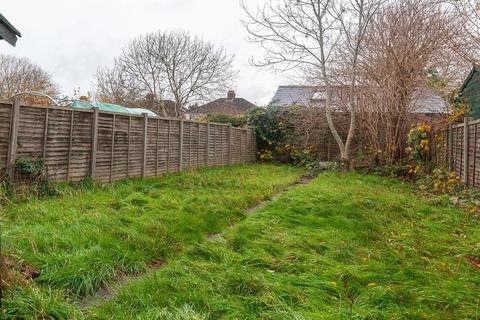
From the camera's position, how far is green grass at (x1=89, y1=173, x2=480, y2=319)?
2424mm

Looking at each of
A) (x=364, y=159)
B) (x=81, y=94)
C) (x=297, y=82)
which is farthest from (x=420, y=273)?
(x=81, y=94)

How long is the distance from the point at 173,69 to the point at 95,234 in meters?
20.7

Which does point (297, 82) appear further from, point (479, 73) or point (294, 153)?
point (479, 73)

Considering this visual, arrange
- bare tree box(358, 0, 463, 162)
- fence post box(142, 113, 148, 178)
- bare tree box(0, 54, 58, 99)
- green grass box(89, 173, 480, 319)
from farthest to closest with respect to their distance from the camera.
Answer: bare tree box(0, 54, 58, 99)
bare tree box(358, 0, 463, 162)
fence post box(142, 113, 148, 178)
green grass box(89, 173, 480, 319)

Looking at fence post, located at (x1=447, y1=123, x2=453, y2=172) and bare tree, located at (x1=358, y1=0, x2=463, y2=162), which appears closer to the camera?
fence post, located at (x1=447, y1=123, x2=453, y2=172)

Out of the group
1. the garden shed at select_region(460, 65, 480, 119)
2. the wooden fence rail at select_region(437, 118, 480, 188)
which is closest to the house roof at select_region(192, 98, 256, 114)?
the garden shed at select_region(460, 65, 480, 119)

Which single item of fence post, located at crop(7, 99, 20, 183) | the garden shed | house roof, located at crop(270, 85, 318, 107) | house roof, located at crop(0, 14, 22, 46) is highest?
house roof, located at crop(270, 85, 318, 107)

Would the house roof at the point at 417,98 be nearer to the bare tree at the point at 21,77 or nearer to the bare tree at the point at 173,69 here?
the bare tree at the point at 173,69

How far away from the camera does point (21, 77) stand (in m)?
22.5

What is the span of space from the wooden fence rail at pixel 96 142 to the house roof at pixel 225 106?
16271mm

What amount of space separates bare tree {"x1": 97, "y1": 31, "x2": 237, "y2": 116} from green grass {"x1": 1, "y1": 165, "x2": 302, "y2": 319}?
17.5 meters

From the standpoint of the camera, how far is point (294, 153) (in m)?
16.3

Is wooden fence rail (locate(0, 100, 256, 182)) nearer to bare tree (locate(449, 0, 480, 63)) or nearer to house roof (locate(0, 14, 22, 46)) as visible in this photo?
house roof (locate(0, 14, 22, 46))

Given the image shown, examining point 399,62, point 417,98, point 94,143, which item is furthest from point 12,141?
point 417,98
